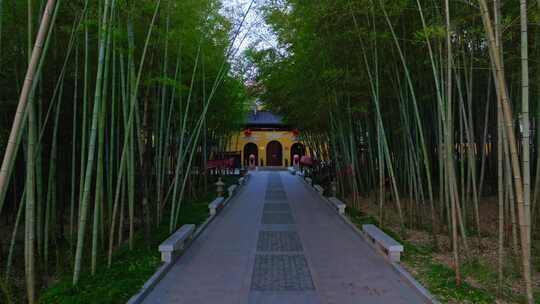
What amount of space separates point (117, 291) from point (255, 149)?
84.0 feet

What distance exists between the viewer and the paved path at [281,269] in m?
3.40

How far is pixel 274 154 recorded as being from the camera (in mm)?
28750

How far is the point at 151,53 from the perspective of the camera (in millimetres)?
5082

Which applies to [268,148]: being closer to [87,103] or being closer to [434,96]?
[434,96]

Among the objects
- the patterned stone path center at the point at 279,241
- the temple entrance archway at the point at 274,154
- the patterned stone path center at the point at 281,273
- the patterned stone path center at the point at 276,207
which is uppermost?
the temple entrance archway at the point at 274,154

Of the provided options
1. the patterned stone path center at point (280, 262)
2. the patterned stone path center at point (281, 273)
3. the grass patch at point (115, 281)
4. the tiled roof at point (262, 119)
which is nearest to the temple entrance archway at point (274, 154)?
the tiled roof at point (262, 119)

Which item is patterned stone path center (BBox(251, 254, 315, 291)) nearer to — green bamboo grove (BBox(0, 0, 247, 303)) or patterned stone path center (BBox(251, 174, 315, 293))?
patterned stone path center (BBox(251, 174, 315, 293))

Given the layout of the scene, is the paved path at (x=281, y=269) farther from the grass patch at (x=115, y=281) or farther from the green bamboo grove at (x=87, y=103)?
the green bamboo grove at (x=87, y=103)

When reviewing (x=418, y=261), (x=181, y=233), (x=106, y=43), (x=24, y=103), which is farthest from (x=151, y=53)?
(x=418, y=261)

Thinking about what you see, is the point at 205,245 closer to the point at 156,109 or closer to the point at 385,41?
the point at 156,109

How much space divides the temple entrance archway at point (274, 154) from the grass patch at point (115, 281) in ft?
76.6

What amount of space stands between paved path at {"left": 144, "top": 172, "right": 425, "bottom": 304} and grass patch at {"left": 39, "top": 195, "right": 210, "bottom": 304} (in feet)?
0.66

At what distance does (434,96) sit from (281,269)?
3.60m

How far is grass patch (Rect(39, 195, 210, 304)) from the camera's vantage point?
316cm
